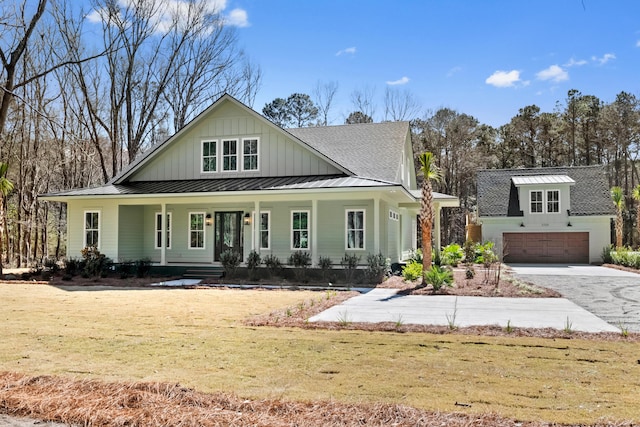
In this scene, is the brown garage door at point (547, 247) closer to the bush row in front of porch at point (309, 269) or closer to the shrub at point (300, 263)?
the bush row in front of porch at point (309, 269)

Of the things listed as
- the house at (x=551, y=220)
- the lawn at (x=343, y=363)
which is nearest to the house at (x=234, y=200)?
the lawn at (x=343, y=363)

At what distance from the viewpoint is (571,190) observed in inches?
1115

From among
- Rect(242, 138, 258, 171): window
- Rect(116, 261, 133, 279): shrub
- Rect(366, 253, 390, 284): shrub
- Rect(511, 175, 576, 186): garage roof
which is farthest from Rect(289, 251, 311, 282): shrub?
Rect(511, 175, 576, 186): garage roof

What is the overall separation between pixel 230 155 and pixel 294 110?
80.3 feet

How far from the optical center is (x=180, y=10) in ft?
97.2

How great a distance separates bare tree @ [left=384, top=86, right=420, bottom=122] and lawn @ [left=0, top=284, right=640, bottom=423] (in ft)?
104

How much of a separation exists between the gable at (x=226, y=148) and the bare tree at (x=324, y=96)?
2105cm

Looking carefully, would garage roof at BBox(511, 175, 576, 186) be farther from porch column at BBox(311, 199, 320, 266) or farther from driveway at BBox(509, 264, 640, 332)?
porch column at BBox(311, 199, 320, 266)

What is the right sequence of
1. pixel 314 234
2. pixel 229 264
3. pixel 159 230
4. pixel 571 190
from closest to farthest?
1. pixel 314 234
2. pixel 229 264
3. pixel 159 230
4. pixel 571 190

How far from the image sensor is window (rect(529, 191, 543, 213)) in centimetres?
2739

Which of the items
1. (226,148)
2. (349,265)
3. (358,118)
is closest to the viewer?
(349,265)

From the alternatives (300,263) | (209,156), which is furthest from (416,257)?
(209,156)

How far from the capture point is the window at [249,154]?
18688 mm

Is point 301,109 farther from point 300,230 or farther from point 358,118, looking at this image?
point 300,230
